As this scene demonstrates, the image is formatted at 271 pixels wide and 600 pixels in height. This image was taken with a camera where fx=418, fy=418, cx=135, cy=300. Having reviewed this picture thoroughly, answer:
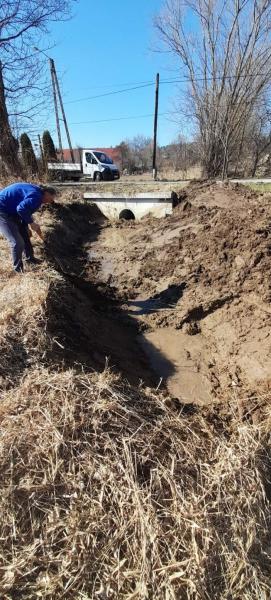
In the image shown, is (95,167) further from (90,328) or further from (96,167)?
(90,328)

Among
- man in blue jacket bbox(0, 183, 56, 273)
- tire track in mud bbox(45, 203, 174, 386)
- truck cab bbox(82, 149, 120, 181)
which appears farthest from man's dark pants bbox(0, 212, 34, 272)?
truck cab bbox(82, 149, 120, 181)

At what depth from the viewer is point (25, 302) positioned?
4.55 m

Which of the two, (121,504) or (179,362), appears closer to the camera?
(121,504)

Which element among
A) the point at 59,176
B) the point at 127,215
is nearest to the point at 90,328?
the point at 127,215

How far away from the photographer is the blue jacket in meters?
5.20

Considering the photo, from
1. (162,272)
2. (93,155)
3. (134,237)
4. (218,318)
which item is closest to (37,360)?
(218,318)

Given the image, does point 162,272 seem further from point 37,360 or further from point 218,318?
point 37,360

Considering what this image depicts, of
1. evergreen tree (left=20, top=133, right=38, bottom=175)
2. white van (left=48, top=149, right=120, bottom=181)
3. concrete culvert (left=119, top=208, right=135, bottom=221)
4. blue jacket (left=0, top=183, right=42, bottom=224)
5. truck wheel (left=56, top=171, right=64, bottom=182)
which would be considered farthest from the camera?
white van (left=48, top=149, right=120, bottom=181)

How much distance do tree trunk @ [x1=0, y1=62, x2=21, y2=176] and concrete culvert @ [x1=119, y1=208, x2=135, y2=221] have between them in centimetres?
444

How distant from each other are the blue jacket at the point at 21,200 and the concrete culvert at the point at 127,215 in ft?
27.7

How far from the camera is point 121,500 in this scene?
2.45m

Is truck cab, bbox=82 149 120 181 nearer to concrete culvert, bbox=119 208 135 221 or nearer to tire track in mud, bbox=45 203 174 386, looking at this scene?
concrete culvert, bbox=119 208 135 221

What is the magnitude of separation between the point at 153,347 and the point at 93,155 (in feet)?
66.1

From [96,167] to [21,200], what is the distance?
19.2 m
